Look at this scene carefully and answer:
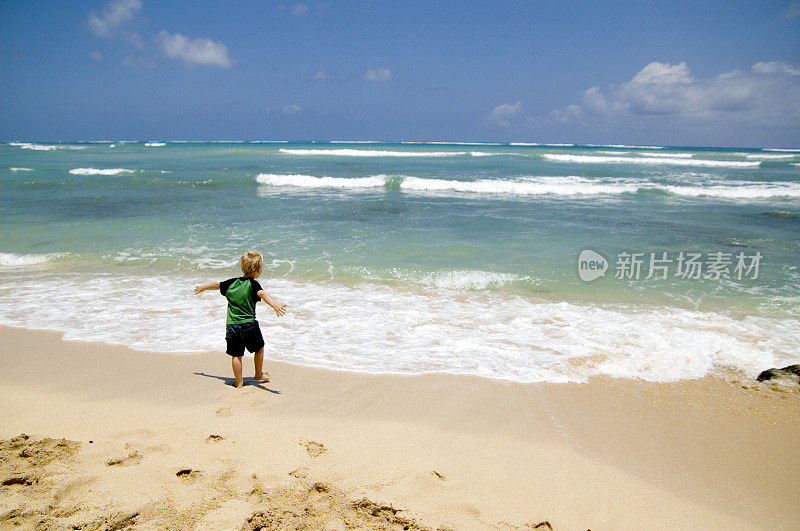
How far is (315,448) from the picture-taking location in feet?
10.6

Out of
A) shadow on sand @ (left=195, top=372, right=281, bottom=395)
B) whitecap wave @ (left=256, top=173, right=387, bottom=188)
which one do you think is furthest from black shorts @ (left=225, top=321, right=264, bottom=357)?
whitecap wave @ (left=256, top=173, right=387, bottom=188)

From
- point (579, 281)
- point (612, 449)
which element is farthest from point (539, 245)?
point (612, 449)

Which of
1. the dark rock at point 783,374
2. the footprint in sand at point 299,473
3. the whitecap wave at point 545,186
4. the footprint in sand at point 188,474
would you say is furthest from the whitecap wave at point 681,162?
the footprint in sand at point 188,474

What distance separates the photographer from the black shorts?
13.5 ft

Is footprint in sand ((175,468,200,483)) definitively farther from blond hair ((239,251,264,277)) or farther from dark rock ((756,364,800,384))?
dark rock ((756,364,800,384))

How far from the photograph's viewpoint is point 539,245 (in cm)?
1007

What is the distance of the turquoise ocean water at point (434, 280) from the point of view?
202 inches

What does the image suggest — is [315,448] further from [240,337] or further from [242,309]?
[242,309]

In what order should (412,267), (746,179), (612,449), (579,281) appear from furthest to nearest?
(746,179)
(412,267)
(579,281)
(612,449)

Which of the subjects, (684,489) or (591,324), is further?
(591,324)

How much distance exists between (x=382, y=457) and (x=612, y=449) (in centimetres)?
165

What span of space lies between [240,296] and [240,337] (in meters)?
0.36

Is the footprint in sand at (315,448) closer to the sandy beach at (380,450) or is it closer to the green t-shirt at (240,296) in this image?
the sandy beach at (380,450)

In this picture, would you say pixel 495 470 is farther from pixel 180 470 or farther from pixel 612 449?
pixel 180 470
